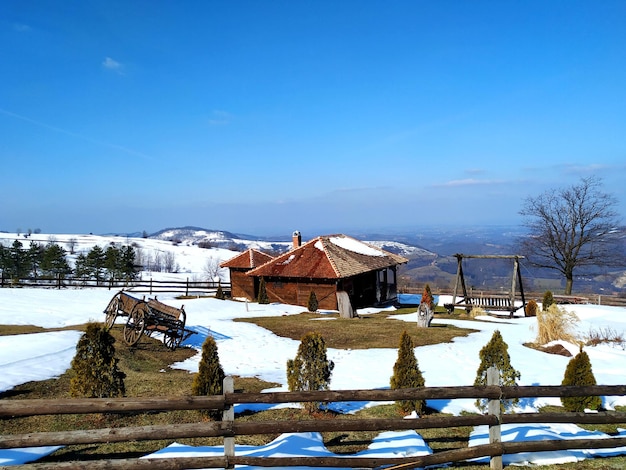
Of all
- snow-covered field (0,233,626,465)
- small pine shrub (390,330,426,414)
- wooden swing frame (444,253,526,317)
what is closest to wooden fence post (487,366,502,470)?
snow-covered field (0,233,626,465)

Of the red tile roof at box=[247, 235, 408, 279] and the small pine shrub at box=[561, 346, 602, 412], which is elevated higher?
the red tile roof at box=[247, 235, 408, 279]

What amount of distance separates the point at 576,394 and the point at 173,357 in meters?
11.7

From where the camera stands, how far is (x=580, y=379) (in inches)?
324

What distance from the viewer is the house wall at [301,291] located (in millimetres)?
28688

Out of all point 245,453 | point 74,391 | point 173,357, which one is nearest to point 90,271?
point 173,357

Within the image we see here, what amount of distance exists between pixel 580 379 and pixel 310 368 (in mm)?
5257

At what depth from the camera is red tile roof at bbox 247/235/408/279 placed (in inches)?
1139

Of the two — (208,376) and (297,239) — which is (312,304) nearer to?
(297,239)

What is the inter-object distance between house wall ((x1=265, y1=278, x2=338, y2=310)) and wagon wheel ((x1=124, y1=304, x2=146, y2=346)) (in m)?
15.3

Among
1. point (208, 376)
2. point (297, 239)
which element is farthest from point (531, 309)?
point (208, 376)

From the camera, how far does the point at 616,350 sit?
14.1 metres

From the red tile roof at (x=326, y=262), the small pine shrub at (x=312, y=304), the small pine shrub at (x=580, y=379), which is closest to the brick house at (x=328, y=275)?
the red tile roof at (x=326, y=262)

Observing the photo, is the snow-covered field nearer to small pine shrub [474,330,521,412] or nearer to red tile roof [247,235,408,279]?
small pine shrub [474,330,521,412]

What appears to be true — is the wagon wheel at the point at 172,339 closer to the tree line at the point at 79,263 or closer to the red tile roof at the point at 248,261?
the red tile roof at the point at 248,261
